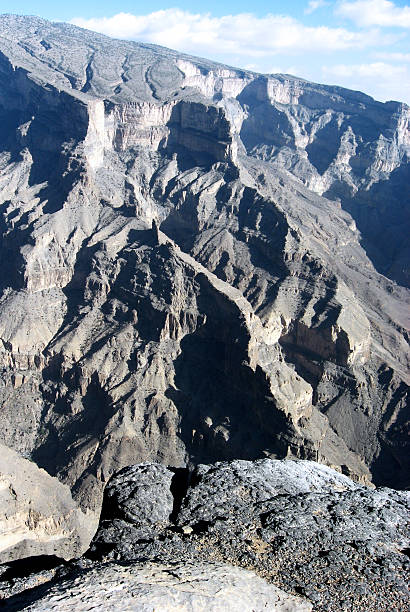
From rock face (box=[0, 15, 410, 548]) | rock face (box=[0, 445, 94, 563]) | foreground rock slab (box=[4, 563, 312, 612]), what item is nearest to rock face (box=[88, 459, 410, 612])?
foreground rock slab (box=[4, 563, 312, 612])

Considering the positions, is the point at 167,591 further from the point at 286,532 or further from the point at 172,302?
the point at 172,302

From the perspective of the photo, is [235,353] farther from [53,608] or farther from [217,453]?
[53,608]

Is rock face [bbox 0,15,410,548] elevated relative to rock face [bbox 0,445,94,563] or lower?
elevated

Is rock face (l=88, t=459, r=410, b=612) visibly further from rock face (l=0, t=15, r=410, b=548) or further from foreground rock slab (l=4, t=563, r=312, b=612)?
rock face (l=0, t=15, r=410, b=548)

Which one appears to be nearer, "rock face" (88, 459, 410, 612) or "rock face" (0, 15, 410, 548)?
"rock face" (88, 459, 410, 612)

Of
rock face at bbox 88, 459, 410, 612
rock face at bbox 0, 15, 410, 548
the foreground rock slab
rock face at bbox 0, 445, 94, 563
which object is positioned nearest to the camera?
the foreground rock slab

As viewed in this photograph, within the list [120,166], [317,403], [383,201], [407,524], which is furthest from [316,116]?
[407,524]

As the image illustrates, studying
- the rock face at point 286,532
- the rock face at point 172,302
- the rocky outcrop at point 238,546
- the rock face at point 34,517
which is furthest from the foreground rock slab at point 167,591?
the rock face at point 172,302
